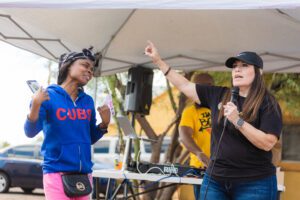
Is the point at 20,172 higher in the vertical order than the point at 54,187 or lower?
lower

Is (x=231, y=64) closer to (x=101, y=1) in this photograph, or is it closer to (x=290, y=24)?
(x=101, y=1)

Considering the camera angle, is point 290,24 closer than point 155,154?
Yes

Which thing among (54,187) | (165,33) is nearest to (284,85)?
(165,33)

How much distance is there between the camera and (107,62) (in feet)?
26.8

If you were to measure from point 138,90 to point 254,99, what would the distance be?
4.28 meters

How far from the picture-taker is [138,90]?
8078 mm

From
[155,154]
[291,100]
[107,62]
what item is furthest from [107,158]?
[107,62]

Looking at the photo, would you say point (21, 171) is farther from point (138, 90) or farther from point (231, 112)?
point (231, 112)

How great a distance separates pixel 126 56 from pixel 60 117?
388 centimetres

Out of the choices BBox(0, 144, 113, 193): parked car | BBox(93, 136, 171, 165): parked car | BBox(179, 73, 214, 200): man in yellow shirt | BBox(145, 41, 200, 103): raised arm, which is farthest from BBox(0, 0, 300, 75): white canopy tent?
BBox(93, 136, 171, 165): parked car

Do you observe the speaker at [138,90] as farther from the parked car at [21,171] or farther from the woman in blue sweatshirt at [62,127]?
the parked car at [21,171]

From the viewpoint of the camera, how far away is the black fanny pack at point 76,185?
13.1 feet

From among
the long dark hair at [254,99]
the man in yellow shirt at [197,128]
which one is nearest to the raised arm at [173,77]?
the long dark hair at [254,99]

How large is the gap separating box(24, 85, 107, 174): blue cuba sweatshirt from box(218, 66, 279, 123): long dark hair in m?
0.98
